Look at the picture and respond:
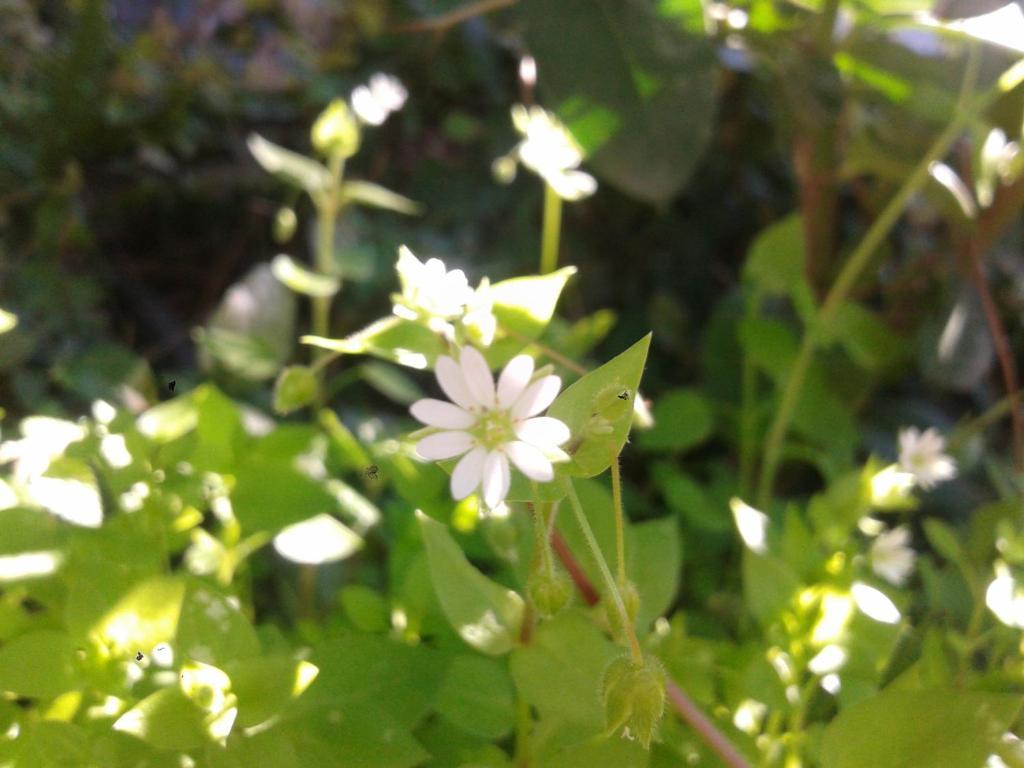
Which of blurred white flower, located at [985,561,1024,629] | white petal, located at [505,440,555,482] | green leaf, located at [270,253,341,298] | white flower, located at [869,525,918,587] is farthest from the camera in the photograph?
green leaf, located at [270,253,341,298]

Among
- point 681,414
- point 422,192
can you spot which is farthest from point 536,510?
point 422,192

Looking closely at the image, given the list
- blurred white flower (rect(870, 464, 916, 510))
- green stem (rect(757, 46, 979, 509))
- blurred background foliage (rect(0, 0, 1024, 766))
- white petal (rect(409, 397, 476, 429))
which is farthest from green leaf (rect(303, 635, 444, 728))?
green stem (rect(757, 46, 979, 509))

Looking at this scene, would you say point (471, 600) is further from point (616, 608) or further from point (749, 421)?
point (749, 421)

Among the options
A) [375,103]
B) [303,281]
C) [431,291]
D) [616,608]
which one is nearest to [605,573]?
[616,608]

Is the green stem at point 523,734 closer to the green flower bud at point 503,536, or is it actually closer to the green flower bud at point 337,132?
the green flower bud at point 503,536

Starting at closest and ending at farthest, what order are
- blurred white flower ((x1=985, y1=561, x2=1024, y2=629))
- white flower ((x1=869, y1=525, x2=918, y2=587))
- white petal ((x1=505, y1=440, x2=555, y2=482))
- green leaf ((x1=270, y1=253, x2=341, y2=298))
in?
white petal ((x1=505, y1=440, x2=555, y2=482))
blurred white flower ((x1=985, y1=561, x2=1024, y2=629))
white flower ((x1=869, y1=525, x2=918, y2=587))
green leaf ((x1=270, y1=253, x2=341, y2=298))

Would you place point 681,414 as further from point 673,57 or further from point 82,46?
point 82,46

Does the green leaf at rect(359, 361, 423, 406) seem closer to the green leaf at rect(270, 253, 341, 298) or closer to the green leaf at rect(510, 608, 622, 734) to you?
the green leaf at rect(270, 253, 341, 298)
